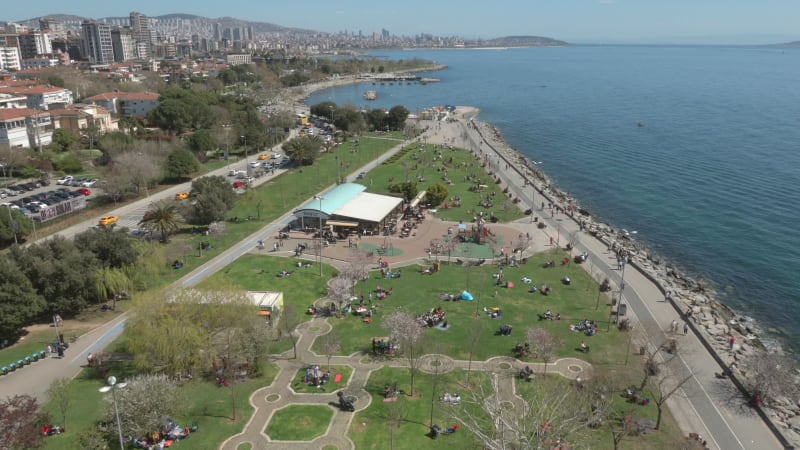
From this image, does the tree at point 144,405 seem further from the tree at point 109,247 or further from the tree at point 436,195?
the tree at point 436,195

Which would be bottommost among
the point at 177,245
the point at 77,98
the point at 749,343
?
the point at 749,343

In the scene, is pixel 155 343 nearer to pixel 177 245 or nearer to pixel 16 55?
pixel 177 245

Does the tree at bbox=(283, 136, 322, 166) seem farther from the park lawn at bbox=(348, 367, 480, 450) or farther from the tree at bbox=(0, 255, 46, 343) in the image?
the park lawn at bbox=(348, 367, 480, 450)

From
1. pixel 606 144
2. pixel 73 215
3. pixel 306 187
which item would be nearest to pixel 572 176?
pixel 606 144

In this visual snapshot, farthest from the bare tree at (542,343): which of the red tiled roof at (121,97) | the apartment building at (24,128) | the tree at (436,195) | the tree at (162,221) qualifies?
the red tiled roof at (121,97)

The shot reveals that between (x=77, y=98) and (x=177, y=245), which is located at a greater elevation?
(x=77, y=98)

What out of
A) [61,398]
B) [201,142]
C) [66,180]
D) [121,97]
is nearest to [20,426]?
[61,398]
